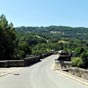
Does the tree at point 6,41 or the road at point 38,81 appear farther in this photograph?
the tree at point 6,41

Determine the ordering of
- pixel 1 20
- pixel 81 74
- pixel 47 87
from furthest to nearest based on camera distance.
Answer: pixel 1 20
pixel 81 74
pixel 47 87

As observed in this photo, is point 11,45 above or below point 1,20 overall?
below

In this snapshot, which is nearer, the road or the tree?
the road

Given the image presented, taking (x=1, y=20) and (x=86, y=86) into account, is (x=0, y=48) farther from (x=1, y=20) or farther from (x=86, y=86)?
(x=86, y=86)

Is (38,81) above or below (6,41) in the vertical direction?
below

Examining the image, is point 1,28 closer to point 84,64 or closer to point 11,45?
point 11,45

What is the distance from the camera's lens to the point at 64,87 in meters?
19.2

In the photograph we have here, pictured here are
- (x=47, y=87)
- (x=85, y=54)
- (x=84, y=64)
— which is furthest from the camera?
(x=85, y=54)

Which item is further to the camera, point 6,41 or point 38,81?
point 6,41

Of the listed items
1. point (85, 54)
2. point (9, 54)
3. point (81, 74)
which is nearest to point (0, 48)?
point (9, 54)

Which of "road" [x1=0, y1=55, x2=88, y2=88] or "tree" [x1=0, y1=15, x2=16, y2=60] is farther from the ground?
"tree" [x1=0, y1=15, x2=16, y2=60]

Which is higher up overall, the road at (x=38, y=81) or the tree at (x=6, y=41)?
the tree at (x=6, y=41)

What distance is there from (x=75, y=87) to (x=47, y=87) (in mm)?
1624

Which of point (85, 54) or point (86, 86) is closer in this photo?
point (86, 86)
